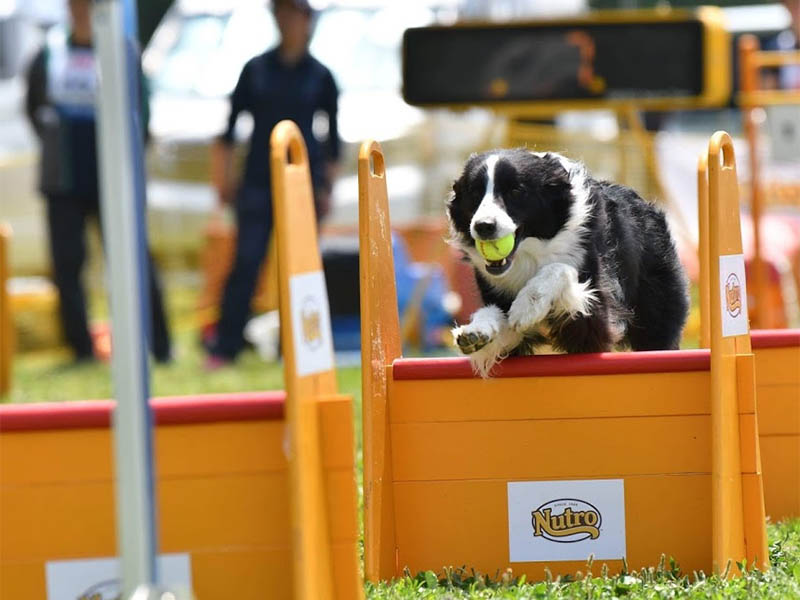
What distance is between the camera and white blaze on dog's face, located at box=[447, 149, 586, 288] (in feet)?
11.7

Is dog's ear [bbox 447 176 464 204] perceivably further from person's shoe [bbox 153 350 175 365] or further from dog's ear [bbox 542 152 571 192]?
person's shoe [bbox 153 350 175 365]

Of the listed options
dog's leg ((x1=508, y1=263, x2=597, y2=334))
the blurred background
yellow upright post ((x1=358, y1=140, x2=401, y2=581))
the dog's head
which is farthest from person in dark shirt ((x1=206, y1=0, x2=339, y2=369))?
yellow upright post ((x1=358, y1=140, x2=401, y2=581))

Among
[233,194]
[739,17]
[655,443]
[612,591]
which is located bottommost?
[612,591]

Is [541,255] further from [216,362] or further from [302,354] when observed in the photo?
[216,362]

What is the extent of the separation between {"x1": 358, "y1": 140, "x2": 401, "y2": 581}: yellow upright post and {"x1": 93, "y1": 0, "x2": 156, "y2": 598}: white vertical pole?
1.01 meters

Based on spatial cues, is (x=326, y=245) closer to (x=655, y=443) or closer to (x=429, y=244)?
(x=429, y=244)

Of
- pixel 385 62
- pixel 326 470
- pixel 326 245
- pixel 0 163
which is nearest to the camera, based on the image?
pixel 326 470

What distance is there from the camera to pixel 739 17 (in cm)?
1459

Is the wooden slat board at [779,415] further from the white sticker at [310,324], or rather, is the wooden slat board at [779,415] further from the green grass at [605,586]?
the white sticker at [310,324]

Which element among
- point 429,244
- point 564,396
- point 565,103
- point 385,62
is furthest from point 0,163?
point 564,396

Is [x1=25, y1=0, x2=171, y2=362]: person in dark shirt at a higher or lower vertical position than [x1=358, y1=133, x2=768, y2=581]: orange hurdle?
higher

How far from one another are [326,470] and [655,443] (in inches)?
37.1

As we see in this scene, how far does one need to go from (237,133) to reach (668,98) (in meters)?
4.75

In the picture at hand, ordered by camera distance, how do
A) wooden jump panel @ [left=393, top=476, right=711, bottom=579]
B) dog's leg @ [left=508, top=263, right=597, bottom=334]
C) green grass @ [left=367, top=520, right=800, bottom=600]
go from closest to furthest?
green grass @ [left=367, top=520, right=800, bottom=600]
wooden jump panel @ [left=393, top=476, right=711, bottom=579]
dog's leg @ [left=508, top=263, right=597, bottom=334]
